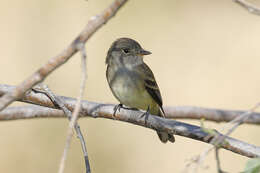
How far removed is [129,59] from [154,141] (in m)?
1.92

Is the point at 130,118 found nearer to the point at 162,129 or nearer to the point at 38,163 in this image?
the point at 162,129

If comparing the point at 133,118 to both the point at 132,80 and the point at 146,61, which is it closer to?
the point at 132,80

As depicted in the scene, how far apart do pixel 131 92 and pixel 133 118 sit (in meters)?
1.06

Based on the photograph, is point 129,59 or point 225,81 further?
point 225,81

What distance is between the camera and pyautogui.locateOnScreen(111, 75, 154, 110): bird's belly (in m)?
4.27

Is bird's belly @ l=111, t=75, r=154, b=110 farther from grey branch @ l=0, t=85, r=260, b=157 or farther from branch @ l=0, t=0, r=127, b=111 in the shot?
branch @ l=0, t=0, r=127, b=111

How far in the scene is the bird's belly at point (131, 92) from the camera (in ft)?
14.0

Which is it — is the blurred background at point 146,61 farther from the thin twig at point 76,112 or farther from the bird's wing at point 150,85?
the thin twig at point 76,112

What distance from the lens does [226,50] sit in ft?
23.8

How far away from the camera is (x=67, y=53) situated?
1802mm

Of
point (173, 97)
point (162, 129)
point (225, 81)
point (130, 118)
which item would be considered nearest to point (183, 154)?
point (173, 97)

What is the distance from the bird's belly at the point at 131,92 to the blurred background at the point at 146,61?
1722 mm

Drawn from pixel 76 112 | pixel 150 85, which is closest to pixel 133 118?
pixel 150 85

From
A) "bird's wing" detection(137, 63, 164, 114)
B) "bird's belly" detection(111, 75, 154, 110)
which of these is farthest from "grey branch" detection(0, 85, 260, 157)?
"bird's wing" detection(137, 63, 164, 114)
